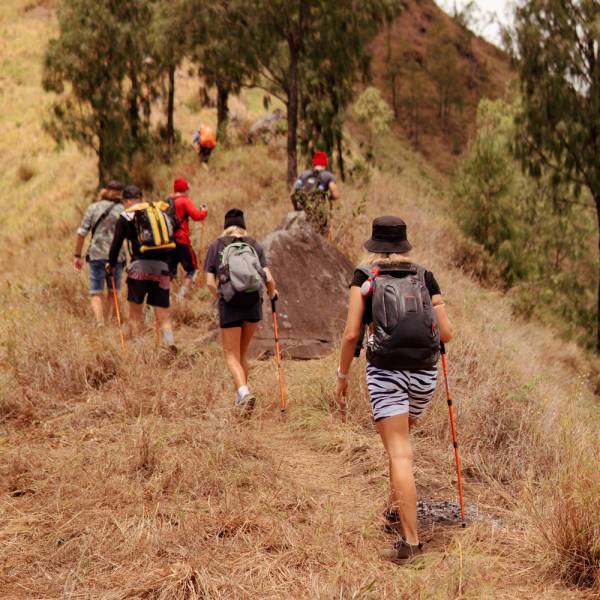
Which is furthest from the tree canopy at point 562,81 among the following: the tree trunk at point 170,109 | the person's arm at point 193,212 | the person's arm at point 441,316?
the person's arm at point 441,316

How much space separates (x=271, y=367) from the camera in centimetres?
827

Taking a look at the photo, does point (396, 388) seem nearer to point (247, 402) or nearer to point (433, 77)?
point (247, 402)

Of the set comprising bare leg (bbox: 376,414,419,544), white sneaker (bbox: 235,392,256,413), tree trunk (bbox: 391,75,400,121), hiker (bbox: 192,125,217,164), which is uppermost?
tree trunk (bbox: 391,75,400,121)

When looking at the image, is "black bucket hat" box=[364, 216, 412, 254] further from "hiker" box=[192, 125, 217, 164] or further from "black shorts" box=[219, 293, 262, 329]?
"hiker" box=[192, 125, 217, 164]

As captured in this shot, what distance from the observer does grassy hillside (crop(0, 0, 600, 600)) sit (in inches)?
145

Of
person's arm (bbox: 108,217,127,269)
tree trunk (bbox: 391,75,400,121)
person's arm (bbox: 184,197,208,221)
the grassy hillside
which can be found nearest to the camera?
the grassy hillside

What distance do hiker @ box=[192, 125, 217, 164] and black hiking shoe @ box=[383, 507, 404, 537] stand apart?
1630cm

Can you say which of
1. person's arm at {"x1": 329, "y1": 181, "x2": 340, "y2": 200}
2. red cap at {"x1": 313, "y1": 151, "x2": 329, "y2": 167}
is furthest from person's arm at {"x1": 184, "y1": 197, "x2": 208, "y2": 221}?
red cap at {"x1": 313, "y1": 151, "x2": 329, "y2": 167}

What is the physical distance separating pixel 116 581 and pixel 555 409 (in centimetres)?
424

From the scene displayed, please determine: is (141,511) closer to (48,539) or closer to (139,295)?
(48,539)

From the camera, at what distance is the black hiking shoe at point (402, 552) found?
3910 millimetres

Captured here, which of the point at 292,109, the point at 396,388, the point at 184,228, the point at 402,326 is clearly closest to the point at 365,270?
the point at 402,326

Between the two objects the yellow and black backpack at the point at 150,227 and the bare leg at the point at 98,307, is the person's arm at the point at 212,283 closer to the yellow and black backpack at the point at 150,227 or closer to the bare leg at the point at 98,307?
the yellow and black backpack at the point at 150,227

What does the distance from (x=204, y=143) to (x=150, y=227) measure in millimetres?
12413
